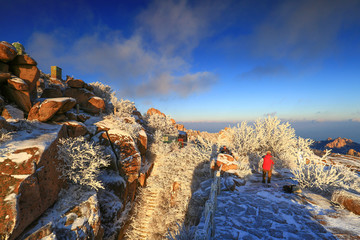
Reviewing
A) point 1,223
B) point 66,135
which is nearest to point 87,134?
point 66,135

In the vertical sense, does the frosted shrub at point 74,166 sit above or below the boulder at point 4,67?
below

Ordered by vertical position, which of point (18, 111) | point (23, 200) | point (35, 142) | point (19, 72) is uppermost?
point (19, 72)

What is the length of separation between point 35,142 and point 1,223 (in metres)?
2.71

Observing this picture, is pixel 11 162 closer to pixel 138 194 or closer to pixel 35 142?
pixel 35 142

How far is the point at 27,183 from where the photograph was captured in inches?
196

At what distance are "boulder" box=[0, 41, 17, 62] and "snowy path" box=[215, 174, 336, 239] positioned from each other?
13.4 metres

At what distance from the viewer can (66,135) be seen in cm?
791

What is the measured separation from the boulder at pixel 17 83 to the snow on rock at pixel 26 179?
355 centimetres

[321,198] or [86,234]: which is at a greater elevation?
[321,198]

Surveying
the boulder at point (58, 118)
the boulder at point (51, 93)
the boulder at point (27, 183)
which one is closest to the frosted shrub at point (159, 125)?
the boulder at point (51, 93)

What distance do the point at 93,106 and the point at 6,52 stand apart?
5.81m

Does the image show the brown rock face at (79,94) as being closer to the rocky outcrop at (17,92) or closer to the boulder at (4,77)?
the rocky outcrop at (17,92)

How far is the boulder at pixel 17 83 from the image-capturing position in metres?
8.38

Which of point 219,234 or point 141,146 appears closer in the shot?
point 219,234
